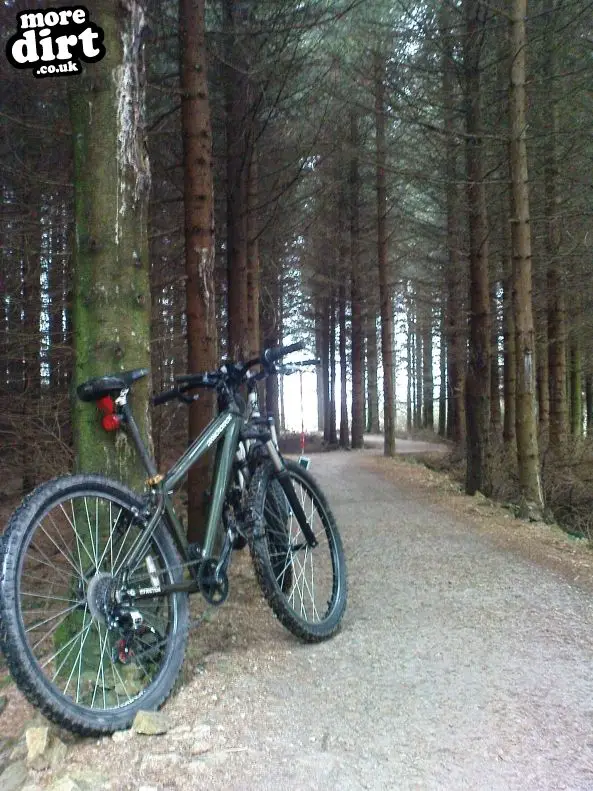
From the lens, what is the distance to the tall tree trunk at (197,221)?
6566 mm

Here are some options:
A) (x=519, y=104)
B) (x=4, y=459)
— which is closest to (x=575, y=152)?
(x=519, y=104)

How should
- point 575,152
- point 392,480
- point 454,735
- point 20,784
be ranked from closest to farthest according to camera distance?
point 20,784 → point 454,735 → point 575,152 → point 392,480

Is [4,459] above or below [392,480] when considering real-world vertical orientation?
above

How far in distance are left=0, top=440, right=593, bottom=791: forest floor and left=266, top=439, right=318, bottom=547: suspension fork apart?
61 cm

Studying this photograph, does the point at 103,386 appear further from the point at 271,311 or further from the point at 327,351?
the point at 327,351

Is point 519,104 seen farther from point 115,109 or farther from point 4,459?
point 4,459

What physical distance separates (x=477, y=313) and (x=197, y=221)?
20.6ft

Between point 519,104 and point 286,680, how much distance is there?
844 cm

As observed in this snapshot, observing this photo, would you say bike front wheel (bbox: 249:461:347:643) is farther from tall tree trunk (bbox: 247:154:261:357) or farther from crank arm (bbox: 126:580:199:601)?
tall tree trunk (bbox: 247:154:261:357)

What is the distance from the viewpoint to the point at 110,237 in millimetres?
3689

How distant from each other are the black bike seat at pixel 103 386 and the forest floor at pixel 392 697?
57.1 inches

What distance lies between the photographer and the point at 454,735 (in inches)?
111

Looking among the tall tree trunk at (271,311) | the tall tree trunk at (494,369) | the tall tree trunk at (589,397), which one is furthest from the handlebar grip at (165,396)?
the tall tree trunk at (589,397)

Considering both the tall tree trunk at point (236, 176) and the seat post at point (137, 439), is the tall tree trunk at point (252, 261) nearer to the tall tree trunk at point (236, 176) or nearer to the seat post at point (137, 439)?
the tall tree trunk at point (236, 176)
